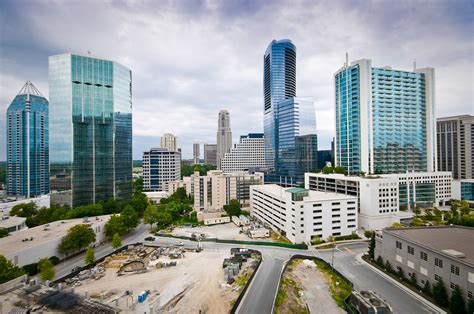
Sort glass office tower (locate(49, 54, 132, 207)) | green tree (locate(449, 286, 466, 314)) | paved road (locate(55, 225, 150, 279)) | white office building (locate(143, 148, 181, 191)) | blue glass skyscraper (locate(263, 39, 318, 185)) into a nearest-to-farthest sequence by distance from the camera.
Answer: green tree (locate(449, 286, 466, 314))
paved road (locate(55, 225, 150, 279))
glass office tower (locate(49, 54, 132, 207))
blue glass skyscraper (locate(263, 39, 318, 185))
white office building (locate(143, 148, 181, 191))

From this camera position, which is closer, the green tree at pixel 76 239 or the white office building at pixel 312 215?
the green tree at pixel 76 239

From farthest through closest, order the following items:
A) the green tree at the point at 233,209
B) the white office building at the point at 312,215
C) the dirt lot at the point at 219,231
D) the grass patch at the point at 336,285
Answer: the green tree at the point at 233,209, the dirt lot at the point at 219,231, the white office building at the point at 312,215, the grass patch at the point at 336,285

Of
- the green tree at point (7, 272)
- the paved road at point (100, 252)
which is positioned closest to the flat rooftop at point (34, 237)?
the paved road at point (100, 252)

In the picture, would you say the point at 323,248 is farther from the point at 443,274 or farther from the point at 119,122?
the point at 119,122

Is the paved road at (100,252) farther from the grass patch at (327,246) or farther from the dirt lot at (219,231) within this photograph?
the grass patch at (327,246)

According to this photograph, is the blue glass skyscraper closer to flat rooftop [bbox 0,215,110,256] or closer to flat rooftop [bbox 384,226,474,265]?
flat rooftop [bbox 384,226,474,265]

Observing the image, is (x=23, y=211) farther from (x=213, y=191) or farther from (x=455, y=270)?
(x=455, y=270)

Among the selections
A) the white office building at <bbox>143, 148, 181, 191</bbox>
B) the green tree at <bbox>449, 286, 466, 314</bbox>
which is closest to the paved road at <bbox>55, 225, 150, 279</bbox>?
the green tree at <bbox>449, 286, 466, 314</bbox>

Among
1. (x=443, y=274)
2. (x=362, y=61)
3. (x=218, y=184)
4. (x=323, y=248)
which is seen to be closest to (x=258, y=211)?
(x=218, y=184)
